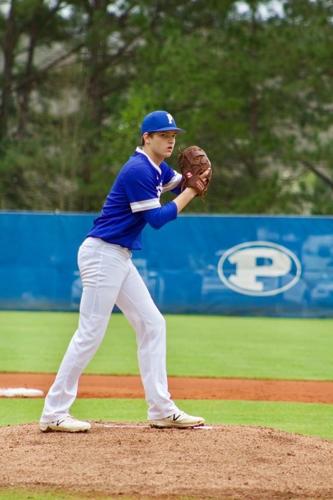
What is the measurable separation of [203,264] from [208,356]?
18.8ft

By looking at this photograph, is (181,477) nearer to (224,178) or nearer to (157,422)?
(157,422)

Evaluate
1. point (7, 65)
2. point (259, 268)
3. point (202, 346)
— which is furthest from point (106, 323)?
point (7, 65)

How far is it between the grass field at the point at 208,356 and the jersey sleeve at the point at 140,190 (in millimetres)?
2147

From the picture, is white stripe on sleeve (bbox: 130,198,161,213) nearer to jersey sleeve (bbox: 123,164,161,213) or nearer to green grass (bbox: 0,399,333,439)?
jersey sleeve (bbox: 123,164,161,213)

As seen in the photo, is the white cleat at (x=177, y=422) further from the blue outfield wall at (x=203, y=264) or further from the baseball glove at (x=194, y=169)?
the blue outfield wall at (x=203, y=264)

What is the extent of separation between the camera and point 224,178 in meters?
33.1

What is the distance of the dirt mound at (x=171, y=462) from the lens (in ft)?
17.0

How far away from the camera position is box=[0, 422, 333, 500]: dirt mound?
5.19 meters

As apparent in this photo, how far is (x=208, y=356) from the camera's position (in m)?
12.8

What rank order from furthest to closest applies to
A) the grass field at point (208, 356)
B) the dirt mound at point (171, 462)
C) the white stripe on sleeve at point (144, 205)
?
1. the grass field at point (208, 356)
2. the white stripe on sleeve at point (144, 205)
3. the dirt mound at point (171, 462)

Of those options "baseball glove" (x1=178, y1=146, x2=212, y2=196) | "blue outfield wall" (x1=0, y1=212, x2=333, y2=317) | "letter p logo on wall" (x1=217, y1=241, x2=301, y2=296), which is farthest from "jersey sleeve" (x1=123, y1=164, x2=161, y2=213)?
"letter p logo on wall" (x1=217, y1=241, x2=301, y2=296)

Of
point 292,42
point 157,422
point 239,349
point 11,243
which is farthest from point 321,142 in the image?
point 157,422

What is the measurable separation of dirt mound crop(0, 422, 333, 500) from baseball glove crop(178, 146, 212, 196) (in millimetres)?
1459

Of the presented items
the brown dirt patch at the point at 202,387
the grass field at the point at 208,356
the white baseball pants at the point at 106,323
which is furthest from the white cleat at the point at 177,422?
the brown dirt patch at the point at 202,387
